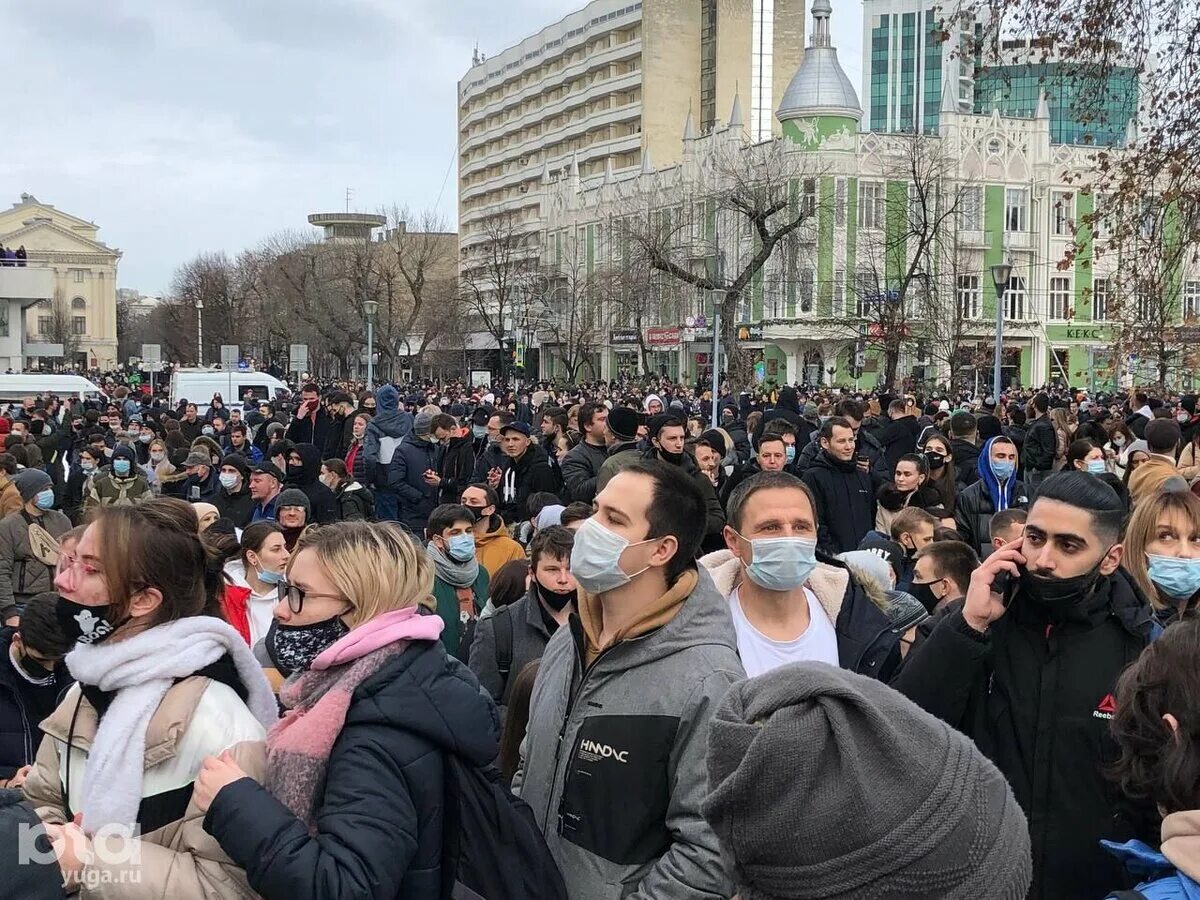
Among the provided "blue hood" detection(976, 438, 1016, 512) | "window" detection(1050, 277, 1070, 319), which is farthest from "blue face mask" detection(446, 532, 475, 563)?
"window" detection(1050, 277, 1070, 319)

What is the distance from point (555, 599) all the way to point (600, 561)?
2.07 meters

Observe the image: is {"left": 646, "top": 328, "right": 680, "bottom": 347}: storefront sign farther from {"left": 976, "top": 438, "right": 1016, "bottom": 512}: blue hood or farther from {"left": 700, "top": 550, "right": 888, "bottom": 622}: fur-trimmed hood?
{"left": 700, "top": 550, "right": 888, "bottom": 622}: fur-trimmed hood

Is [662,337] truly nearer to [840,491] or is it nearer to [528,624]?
[840,491]

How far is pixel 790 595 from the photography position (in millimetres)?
4121

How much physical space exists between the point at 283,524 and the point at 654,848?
578 cm

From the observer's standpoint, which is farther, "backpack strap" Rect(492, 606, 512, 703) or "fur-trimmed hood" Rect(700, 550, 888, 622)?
"backpack strap" Rect(492, 606, 512, 703)

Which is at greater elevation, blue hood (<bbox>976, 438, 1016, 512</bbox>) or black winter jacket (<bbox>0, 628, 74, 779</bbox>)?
blue hood (<bbox>976, 438, 1016, 512</bbox>)

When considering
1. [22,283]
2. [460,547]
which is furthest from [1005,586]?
[22,283]

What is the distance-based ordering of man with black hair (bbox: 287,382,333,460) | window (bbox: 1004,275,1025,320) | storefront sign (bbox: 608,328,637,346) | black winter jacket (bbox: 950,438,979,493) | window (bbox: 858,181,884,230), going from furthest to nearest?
window (bbox: 1004,275,1025,320), storefront sign (bbox: 608,328,637,346), window (bbox: 858,181,884,230), man with black hair (bbox: 287,382,333,460), black winter jacket (bbox: 950,438,979,493)

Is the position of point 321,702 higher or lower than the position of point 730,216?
lower

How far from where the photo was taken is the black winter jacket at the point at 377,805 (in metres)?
2.54

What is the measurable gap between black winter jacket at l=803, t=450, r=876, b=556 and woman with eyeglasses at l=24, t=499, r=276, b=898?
255 inches

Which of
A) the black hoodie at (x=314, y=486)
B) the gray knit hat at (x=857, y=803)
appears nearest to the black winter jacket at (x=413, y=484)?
the black hoodie at (x=314, y=486)

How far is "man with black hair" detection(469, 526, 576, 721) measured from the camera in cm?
520
